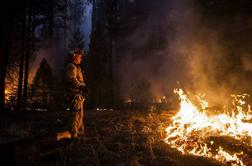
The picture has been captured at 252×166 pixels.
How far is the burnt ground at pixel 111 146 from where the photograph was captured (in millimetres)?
5746

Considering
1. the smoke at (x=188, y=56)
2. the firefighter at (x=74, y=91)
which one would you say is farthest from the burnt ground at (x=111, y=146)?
the smoke at (x=188, y=56)

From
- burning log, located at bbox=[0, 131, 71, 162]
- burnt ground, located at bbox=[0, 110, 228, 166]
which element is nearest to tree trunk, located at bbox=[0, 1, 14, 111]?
burnt ground, located at bbox=[0, 110, 228, 166]

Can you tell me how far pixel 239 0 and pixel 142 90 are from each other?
1479 centimetres

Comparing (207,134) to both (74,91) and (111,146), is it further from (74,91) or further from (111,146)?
(74,91)

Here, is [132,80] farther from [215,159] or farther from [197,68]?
[215,159]

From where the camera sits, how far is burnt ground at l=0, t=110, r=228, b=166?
18.9 feet

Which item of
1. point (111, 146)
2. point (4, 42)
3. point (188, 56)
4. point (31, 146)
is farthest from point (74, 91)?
point (188, 56)

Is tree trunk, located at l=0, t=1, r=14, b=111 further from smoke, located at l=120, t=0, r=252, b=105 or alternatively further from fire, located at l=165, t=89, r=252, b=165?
smoke, located at l=120, t=0, r=252, b=105

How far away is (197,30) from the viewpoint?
16.1m

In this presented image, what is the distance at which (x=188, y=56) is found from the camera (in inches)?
682

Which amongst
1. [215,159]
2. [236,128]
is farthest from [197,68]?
[215,159]

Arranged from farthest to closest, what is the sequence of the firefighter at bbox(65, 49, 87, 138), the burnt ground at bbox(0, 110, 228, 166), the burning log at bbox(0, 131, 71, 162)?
the firefighter at bbox(65, 49, 87, 138), the burnt ground at bbox(0, 110, 228, 166), the burning log at bbox(0, 131, 71, 162)

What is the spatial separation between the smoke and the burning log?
10480 millimetres

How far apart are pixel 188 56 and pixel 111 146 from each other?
11.7 metres
